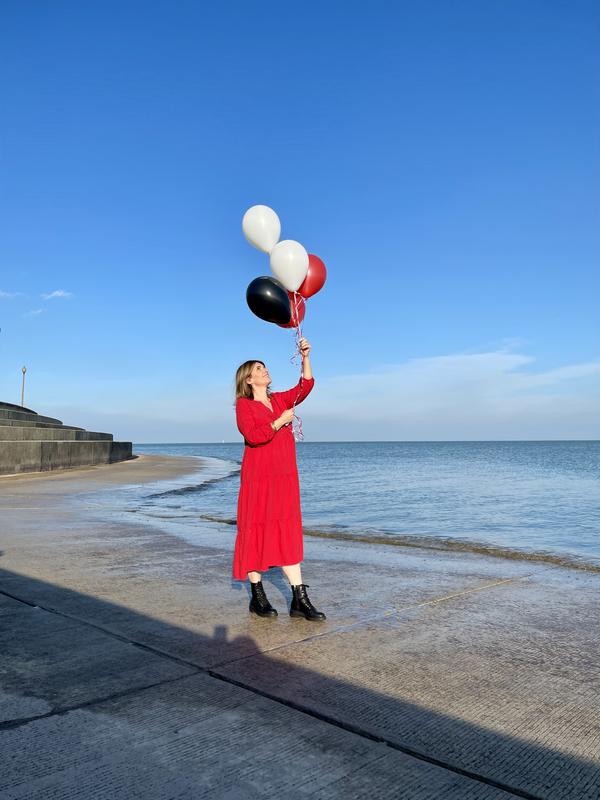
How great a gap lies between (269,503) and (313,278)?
1778 mm

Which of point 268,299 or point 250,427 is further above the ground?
point 268,299

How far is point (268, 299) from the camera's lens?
4383mm

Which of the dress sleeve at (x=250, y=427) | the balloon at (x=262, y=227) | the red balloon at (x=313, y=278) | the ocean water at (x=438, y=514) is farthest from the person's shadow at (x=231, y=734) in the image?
the ocean water at (x=438, y=514)

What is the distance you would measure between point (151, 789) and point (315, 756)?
0.57 meters

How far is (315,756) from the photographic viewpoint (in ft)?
7.32

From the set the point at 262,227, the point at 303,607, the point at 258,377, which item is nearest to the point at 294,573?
the point at 303,607

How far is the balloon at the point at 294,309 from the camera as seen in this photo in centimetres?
463

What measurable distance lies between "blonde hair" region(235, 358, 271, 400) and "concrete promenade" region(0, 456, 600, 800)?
4.91ft

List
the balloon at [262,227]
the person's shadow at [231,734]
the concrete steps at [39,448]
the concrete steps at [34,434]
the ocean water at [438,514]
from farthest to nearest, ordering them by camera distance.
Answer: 1. the concrete steps at [34,434]
2. the concrete steps at [39,448]
3. the ocean water at [438,514]
4. the balloon at [262,227]
5. the person's shadow at [231,734]

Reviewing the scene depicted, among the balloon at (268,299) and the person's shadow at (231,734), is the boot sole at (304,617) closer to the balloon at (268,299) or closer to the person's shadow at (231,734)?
the person's shadow at (231,734)

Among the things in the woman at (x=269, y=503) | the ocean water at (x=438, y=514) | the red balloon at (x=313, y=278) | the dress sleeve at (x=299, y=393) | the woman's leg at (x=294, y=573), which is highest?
the red balloon at (x=313, y=278)

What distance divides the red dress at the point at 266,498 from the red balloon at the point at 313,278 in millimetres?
893

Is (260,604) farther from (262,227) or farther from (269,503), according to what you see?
(262,227)

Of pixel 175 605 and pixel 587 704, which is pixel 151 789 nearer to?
pixel 587 704
